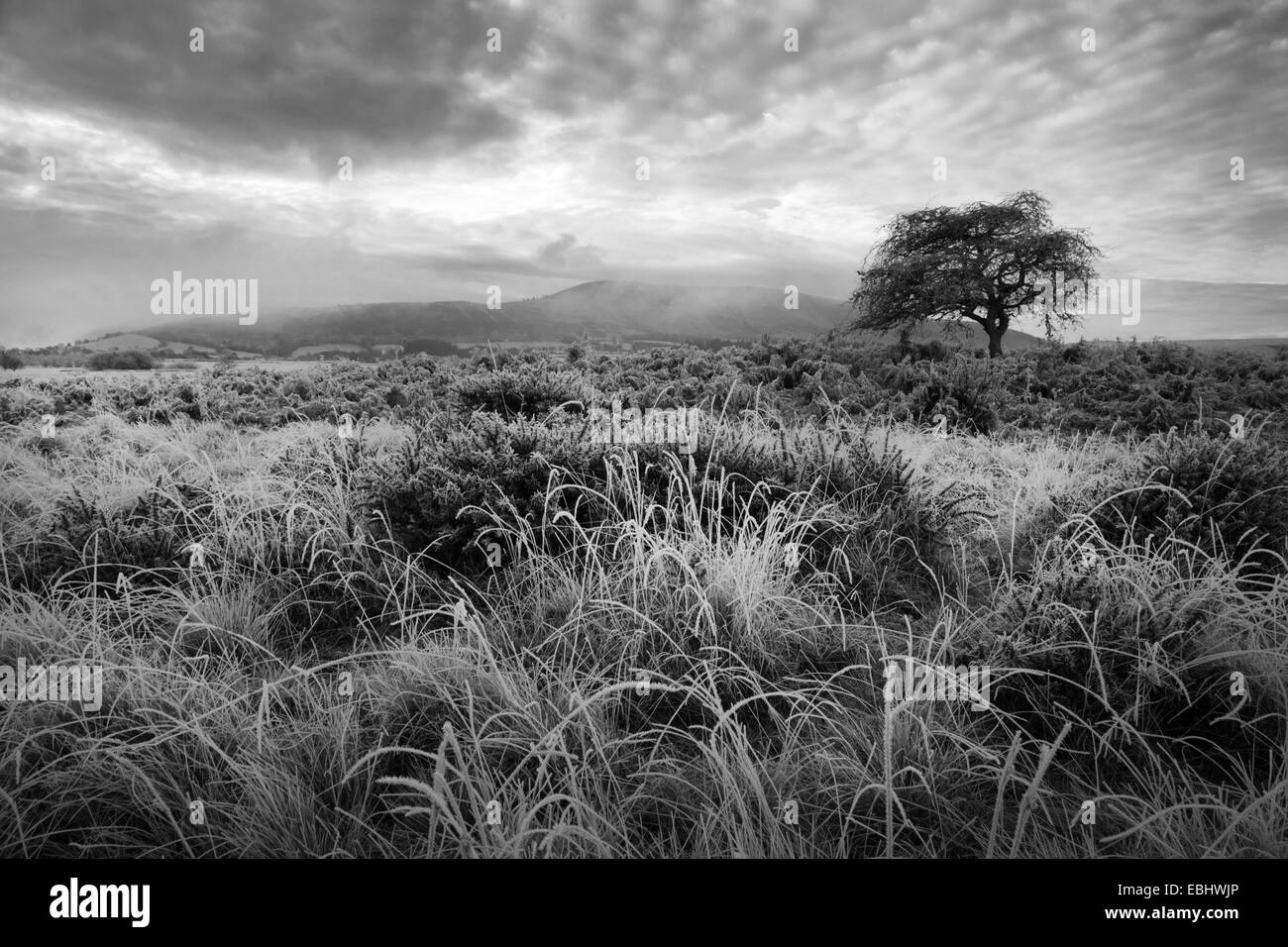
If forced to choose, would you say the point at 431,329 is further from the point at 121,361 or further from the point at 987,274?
the point at 987,274

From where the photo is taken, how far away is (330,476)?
5.89 metres

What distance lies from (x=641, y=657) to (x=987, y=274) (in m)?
25.3

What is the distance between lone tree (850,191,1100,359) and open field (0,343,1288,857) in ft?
63.1

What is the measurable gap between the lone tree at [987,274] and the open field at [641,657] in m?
19.2

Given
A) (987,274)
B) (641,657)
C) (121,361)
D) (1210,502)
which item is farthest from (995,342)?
(121,361)

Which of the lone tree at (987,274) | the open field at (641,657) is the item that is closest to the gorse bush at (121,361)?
the open field at (641,657)

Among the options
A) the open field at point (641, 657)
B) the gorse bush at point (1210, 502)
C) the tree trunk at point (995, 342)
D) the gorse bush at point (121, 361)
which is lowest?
the open field at point (641, 657)

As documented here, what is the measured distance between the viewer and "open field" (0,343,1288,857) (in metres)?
2.25

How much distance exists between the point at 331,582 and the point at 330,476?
2158 mm

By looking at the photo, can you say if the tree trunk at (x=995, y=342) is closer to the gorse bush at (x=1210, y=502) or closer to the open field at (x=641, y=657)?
the open field at (x=641, y=657)

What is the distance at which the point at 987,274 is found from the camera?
24031mm

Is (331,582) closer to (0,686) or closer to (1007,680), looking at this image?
(0,686)

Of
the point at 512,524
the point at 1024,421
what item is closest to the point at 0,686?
the point at 512,524

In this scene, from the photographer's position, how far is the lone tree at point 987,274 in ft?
77.3
